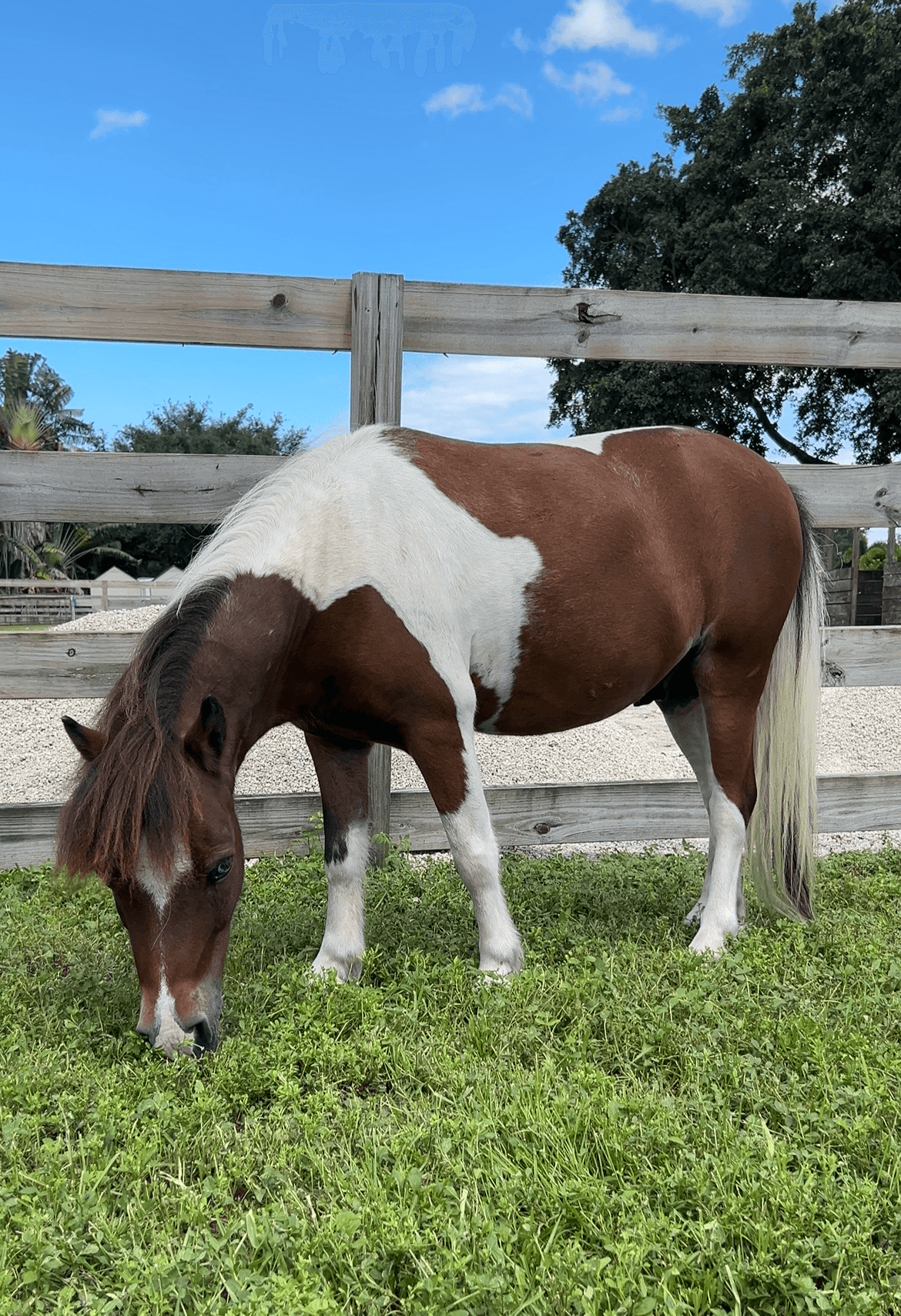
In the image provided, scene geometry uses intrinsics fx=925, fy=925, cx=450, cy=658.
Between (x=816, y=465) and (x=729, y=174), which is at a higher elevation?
(x=729, y=174)

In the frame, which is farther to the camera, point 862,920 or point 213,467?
point 213,467

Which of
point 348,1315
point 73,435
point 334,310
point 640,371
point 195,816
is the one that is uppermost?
point 73,435

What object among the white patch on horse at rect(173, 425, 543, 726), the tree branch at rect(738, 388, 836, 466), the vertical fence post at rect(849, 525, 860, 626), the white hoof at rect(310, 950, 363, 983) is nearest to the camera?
the white patch on horse at rect(173, 425, 543, 726)

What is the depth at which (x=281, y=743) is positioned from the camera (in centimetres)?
721

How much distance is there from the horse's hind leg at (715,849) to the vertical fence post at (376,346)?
55.6 inches

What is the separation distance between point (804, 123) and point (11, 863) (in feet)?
67.1

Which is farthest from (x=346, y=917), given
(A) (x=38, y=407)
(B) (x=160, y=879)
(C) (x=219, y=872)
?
(A) (x=38, y=407)

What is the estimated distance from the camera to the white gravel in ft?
21.0

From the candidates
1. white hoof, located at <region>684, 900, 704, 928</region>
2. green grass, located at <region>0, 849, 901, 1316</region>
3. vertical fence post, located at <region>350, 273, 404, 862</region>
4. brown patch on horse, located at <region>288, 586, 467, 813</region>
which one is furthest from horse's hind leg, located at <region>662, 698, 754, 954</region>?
vertical fence post, located at <region>350, 273, 404, 862</region>

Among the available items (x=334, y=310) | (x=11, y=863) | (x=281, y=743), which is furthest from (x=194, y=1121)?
(x=281, y=743)

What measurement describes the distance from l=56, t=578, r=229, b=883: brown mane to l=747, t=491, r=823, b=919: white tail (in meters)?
2.42

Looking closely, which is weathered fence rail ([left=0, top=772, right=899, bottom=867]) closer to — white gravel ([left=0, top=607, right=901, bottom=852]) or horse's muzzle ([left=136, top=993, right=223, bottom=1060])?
white gravel ([left=0, top=607, right=901, bottom=852])

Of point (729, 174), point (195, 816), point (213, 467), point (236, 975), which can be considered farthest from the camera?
point (729, 174)

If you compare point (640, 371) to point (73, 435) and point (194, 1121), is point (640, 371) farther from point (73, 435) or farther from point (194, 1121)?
point (73, 435)
